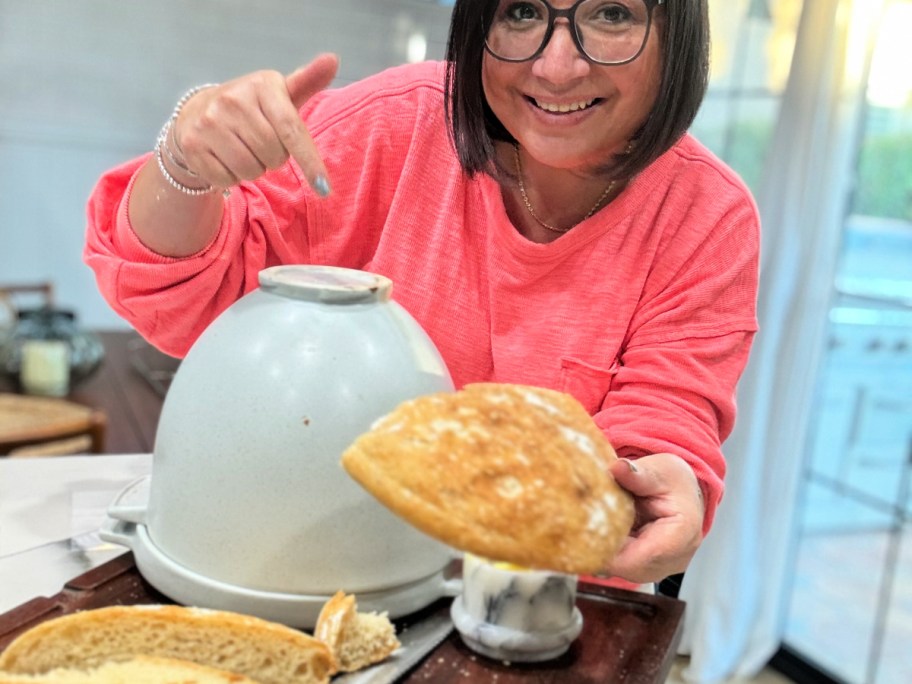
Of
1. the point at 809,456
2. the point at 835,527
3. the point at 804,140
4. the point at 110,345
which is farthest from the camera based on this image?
the point at 835,527

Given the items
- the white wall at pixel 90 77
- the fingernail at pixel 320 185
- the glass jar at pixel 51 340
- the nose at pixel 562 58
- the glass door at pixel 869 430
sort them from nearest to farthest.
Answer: the fingernail at pixel 320 185 → the nose at pixel 562 58 → the glass jar at pixel 51 340 → the glass door at pixel 869 430 → the white wall at pixel 90 77

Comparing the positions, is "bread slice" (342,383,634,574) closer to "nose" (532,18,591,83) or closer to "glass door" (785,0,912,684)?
"nose" (532,18,591,83)

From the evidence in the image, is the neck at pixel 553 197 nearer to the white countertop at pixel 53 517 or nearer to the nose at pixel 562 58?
the nose at pixel 562 58

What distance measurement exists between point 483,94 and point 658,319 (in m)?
0.31

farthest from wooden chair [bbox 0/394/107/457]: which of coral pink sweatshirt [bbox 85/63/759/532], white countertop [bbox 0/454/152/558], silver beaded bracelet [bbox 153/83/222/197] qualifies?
silver beaded bracelet [bbox 153/83/222/197]

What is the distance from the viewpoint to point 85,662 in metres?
0.62

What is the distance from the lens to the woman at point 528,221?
87 cm

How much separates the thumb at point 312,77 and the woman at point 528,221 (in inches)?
4.0

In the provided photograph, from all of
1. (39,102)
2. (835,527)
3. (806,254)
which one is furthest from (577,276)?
(39,102)

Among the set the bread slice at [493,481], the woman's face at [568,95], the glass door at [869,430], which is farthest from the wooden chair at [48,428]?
the glass door at [869,430]

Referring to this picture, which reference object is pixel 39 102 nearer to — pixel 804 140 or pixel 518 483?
pixel 804 140

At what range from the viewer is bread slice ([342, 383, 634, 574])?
1.93 ft

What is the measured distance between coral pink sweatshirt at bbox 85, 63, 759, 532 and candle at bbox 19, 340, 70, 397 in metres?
1.19

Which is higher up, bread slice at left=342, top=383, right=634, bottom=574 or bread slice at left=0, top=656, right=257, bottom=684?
bread slice at left=342, top=383, right=634, bottom=574
